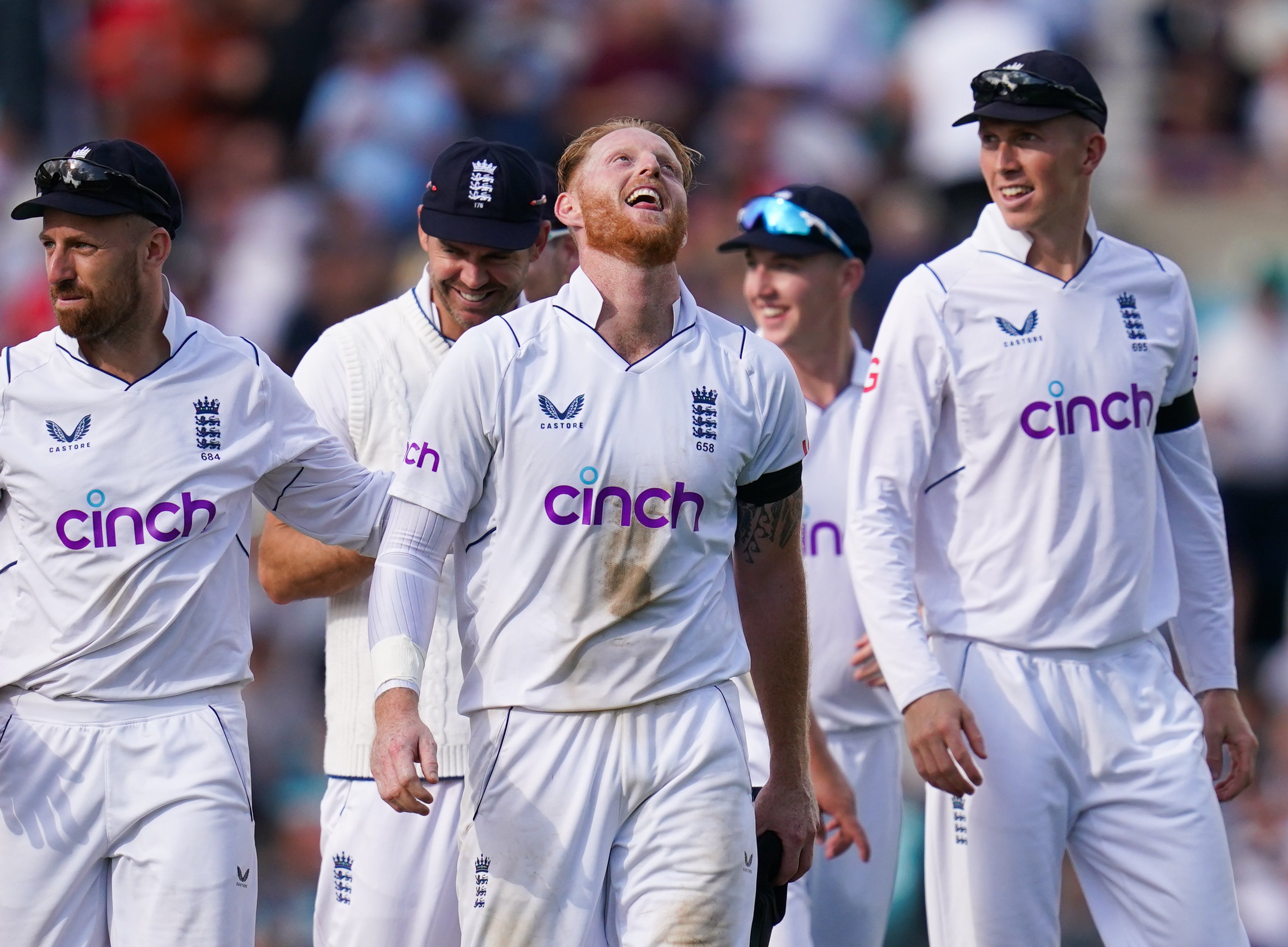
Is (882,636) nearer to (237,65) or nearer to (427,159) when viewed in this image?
(427,159)

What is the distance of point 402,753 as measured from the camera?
3992mm

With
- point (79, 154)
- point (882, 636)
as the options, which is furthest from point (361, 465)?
point (882, 636)

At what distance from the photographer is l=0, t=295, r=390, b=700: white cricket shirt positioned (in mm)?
4406

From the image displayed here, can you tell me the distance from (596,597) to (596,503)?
218mm

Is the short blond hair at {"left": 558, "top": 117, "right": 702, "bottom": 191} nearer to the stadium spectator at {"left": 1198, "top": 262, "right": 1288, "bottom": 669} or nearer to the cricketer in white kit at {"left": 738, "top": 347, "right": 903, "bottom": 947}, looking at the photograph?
the cricketer in white kit at {"left": 738, "top": 347, "right": 903, "bottom": 947}

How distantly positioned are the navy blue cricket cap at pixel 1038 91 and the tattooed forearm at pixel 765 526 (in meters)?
1.42

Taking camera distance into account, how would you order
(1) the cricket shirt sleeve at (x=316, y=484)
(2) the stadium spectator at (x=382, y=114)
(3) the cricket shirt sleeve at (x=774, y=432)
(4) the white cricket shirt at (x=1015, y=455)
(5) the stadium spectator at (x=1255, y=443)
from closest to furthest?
(3) the cricket shirt sleeve at (x=774, y=432) → (1) the cricket shirt sleeve at (x=316, y=484) → (4) the white cricket shirt at (x=1015, y=455) → (5) the stadium spectator at (x=1255, y=443) → (2) the stadium spectator at (x=382, y=114)

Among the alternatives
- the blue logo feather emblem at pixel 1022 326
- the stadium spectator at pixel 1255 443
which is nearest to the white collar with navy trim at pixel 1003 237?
the blue logo feather emblem at pixel 1022 326

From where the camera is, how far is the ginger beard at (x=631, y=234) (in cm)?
440

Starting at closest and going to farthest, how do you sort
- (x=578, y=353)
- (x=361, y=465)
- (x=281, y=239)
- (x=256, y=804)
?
(x=578, y=353)
(x=361, y=465)
(x=256, y=804)
(x=281, y=239)

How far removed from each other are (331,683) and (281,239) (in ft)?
22.8

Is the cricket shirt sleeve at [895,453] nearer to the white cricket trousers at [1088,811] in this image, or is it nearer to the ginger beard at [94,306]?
the white cricket trousers at [1088,811]

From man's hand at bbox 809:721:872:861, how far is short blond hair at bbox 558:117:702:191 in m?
1.90

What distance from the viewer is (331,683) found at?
16.9ft
